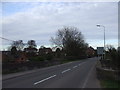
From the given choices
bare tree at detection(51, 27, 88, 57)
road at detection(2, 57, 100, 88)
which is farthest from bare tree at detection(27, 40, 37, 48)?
road at detection(2, 57, 100, 88)

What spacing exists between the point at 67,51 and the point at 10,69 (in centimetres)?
7549

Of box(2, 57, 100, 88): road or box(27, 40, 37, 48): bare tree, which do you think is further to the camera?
box(27, 40, 37, 48): bare tree

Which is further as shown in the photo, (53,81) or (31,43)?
(31,43)

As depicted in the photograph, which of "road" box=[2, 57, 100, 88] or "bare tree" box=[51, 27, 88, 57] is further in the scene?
"bare tree" box=[51, 27, 88, 57]

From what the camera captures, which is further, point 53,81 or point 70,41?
point 70,41

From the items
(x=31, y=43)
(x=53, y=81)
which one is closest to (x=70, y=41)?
(x=31, y=43)

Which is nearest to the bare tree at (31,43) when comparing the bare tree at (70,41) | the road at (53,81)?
the bare tree at (70,41)

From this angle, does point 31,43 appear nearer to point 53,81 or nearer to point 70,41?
point 70,41

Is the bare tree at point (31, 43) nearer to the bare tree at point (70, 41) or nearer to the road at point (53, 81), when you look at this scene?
the bare tree at point (70, 41)

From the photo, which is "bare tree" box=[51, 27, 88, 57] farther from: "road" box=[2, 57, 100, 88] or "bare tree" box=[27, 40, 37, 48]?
"road" box=[2, 57, 100, 88]

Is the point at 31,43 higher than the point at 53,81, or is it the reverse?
the point at 31,43

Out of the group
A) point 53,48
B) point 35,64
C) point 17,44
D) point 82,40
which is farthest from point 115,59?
point 82,40

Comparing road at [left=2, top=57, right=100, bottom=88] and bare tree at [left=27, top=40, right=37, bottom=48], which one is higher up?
bare tree at [left=27, top=40, right=37, bottom=48]

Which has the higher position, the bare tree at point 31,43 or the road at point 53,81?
the bare tree at point 31,43
